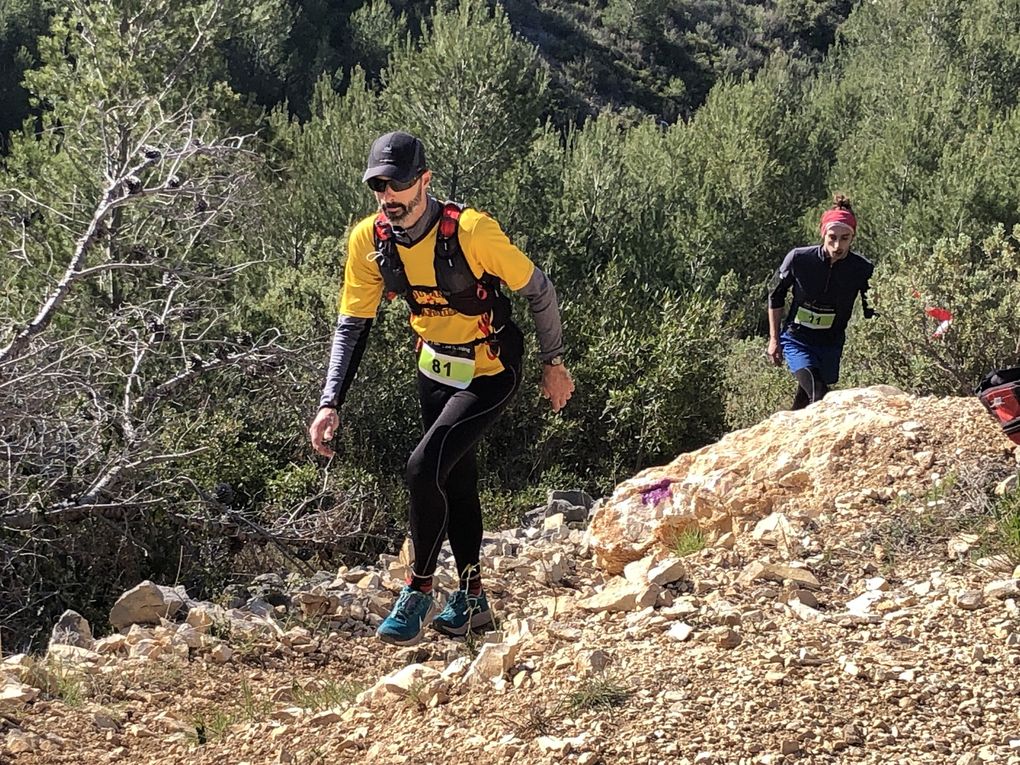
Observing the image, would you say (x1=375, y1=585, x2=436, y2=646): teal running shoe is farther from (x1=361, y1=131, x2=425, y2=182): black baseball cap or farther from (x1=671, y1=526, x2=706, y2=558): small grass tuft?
(x1=361, y1=131, x2=425, y2=182): black baseball cap

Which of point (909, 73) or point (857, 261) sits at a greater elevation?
point (857, 261)

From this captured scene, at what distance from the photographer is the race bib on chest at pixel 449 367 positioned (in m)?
3.32

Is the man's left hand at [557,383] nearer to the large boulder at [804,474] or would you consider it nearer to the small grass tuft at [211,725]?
the large boulder at [804,474]

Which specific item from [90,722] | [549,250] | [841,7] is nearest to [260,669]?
[90,722]

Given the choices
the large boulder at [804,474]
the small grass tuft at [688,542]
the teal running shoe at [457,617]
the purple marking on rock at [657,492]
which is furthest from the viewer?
the purple marking on rock at [657,492]

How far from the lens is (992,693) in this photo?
8.14 feet

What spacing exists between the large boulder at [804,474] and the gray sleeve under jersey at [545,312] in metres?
1.03

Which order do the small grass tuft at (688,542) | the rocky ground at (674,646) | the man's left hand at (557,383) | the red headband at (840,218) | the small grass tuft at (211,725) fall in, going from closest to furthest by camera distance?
the rocky ground at (674,646)
the small grass tuft at (211,725)
the man's left hand at (557,383)
the small grass tuft at (688,542)
the red headband at (840,218)

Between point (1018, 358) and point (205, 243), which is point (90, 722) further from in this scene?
point (1018, 358)

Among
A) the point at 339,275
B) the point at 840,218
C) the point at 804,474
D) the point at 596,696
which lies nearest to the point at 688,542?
the point at 804,474

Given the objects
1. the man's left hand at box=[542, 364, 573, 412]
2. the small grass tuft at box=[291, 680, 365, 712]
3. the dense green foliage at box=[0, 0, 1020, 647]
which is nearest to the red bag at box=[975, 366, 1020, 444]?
the man's left hand at box=[542, 364, 573, 412]

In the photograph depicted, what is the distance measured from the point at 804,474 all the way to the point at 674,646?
5.06 feet

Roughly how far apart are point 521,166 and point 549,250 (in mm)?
1670

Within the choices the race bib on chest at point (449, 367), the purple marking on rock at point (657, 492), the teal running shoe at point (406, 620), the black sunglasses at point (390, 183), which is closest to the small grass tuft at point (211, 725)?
the teal running shoe at point (406, 620)
